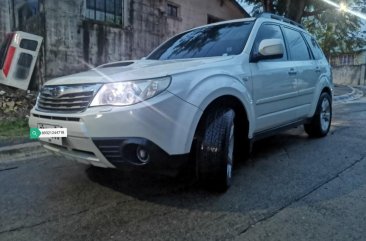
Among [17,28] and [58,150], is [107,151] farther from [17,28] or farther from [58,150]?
[17,28]

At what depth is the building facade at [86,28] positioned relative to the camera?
9164 millimetres

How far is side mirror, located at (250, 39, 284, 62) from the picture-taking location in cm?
388

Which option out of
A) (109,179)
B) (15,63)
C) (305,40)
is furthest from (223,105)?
(15,63)

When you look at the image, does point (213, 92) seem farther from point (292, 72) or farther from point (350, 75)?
point (350, 75)

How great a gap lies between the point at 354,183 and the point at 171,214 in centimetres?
205

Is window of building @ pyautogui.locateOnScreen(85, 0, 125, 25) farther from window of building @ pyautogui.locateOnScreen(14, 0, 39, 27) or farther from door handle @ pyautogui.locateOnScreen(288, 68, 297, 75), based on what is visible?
door handle @ pyautogui.locateOnScreen(288, 68, 297, 75)

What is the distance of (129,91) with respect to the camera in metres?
2.86

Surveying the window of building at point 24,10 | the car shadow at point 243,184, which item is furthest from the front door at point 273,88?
the window of building at point 24,10

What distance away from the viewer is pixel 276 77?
428 centimetres

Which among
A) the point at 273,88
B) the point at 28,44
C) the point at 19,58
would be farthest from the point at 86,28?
the point at 273,88

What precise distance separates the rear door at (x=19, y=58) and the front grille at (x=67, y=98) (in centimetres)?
618

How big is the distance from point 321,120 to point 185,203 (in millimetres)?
3537

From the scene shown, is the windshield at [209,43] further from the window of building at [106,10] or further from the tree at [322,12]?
the tree at [322,12]

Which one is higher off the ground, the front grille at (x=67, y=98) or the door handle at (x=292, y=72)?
the door handle at (x=292, y=72)
